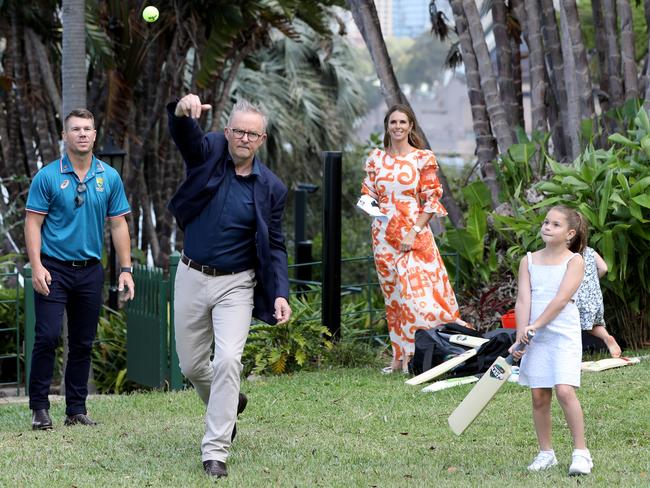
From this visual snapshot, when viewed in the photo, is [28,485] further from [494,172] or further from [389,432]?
[494,172]

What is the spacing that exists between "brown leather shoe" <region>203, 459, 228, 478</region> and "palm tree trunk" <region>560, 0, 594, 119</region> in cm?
687

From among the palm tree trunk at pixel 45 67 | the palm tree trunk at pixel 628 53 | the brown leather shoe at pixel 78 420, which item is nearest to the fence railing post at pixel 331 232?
the brown leather shoe at pixel 78 420

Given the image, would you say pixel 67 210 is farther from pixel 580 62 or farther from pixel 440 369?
pixel 580 62

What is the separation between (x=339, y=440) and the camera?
20.4 feet

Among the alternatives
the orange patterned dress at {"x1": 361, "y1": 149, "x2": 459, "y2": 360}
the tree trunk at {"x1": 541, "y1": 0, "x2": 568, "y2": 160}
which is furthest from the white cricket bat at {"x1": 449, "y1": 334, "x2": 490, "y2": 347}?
the tree trunk at {"x1": 541, "y1": 0, "x2": 568, "y2": 160}

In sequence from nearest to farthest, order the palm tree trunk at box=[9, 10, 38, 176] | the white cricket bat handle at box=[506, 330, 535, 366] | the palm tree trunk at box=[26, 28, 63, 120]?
the white cricket bat handle at box=[506, 330, 535, 366] < the palm tree trunk at box=[26, 28, 63, 120] < the palm tree trunk at box=[9, 10, 38, 176]

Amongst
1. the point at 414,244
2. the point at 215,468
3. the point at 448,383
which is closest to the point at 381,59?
the point at 414,244

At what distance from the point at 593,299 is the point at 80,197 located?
162 inches

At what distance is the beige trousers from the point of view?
539 cm

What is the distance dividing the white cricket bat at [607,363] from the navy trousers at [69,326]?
139 inches

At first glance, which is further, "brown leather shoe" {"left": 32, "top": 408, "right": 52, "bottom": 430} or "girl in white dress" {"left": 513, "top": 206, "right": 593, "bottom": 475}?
"brown leather shoe" {"left": 32, "top": 408, "right": 52, "bottom": 430}

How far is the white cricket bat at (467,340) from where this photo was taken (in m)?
8.27

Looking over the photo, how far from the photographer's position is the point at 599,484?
16.5ft

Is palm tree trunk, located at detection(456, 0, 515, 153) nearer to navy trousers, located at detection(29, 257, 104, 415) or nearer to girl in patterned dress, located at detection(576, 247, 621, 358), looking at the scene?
girl in patterned dress, located at detection(576, 247, 621, 358)
